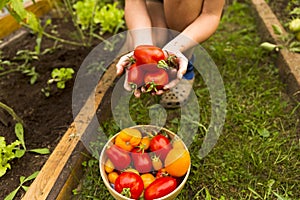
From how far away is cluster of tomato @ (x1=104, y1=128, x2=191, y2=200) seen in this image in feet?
4.10

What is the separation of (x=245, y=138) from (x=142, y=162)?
609 millimetres

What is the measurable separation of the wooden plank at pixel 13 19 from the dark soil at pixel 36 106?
0.28 feet

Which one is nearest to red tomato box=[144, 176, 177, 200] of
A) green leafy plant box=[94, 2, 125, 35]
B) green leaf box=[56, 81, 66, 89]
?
green leaf box=[56, 81, 66, 89]

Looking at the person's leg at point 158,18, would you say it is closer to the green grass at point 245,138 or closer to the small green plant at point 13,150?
the green grass at point 245,138

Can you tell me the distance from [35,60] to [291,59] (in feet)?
4.96

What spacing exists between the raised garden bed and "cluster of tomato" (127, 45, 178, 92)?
1.43 ft

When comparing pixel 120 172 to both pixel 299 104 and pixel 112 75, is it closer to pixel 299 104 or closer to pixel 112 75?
pixel 112 75

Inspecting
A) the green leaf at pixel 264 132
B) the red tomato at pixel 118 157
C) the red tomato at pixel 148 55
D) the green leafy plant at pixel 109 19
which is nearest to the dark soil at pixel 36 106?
the green leafy plant at pixel 109 19

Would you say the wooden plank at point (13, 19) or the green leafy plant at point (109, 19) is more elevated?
the wooden plank at point (13, 19)

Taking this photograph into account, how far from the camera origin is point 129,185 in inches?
48.4

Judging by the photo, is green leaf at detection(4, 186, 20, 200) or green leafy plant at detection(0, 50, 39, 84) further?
green leafy plant at detection(0, 50, 39, 84)

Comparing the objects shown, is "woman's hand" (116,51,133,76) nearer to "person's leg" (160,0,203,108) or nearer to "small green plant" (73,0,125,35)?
"person's leg" (160,0,203,108)

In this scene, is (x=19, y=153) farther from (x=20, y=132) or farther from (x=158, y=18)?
(x=158, y=18)

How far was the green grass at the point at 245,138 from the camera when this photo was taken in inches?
57.7
